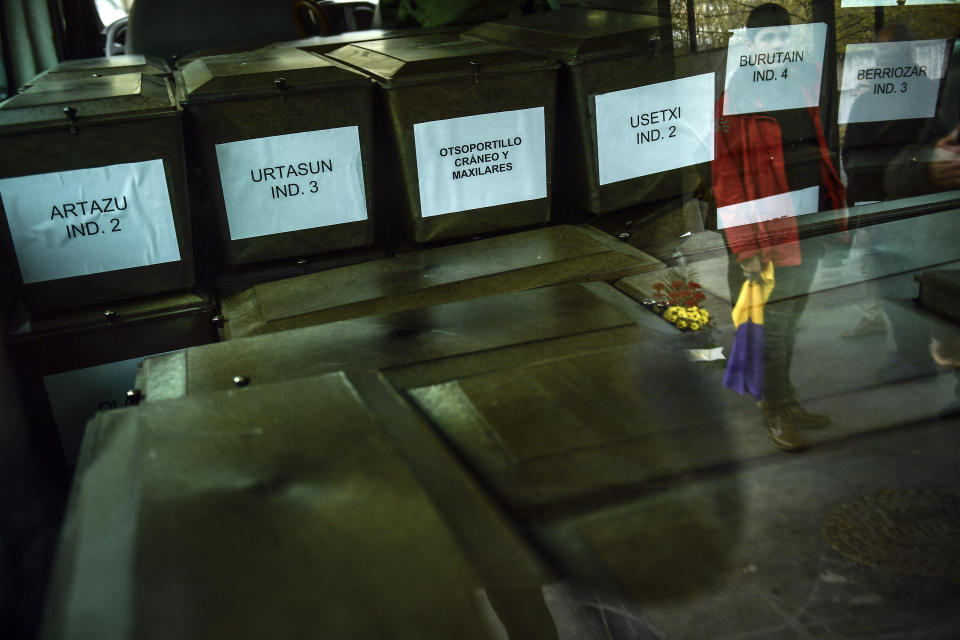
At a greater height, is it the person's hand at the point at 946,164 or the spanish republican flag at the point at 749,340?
the person's hand at the point at 946,164

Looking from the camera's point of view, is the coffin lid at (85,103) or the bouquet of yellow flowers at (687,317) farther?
the coffin lid at (85,103)

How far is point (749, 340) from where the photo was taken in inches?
42.7

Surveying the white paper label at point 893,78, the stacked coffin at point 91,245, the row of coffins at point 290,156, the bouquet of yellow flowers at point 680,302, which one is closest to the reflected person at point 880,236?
the white paper label at point 893,78

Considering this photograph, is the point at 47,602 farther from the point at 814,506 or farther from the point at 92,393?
the point at 92,393

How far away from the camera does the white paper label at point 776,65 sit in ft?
4.34

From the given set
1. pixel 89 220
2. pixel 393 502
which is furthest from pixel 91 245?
pixel 393 502

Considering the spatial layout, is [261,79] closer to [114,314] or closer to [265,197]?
[265,197]

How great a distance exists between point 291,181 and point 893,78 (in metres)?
1.18

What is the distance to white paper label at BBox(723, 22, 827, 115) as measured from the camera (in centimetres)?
132

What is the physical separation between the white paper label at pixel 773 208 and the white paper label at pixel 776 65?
0.67 ft

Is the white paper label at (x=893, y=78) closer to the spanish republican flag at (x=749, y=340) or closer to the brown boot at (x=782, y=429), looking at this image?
the spanish republican flag at (x=749, y=340)

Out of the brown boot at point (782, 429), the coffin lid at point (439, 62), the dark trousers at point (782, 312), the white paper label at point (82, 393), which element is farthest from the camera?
the coffin lid at point (439, 62)

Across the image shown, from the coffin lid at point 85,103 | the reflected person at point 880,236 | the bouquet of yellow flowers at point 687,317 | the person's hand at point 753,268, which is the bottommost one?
the bouquet of yellow flowers at point 687,317

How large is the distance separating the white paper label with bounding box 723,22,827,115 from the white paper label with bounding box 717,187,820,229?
21cm
